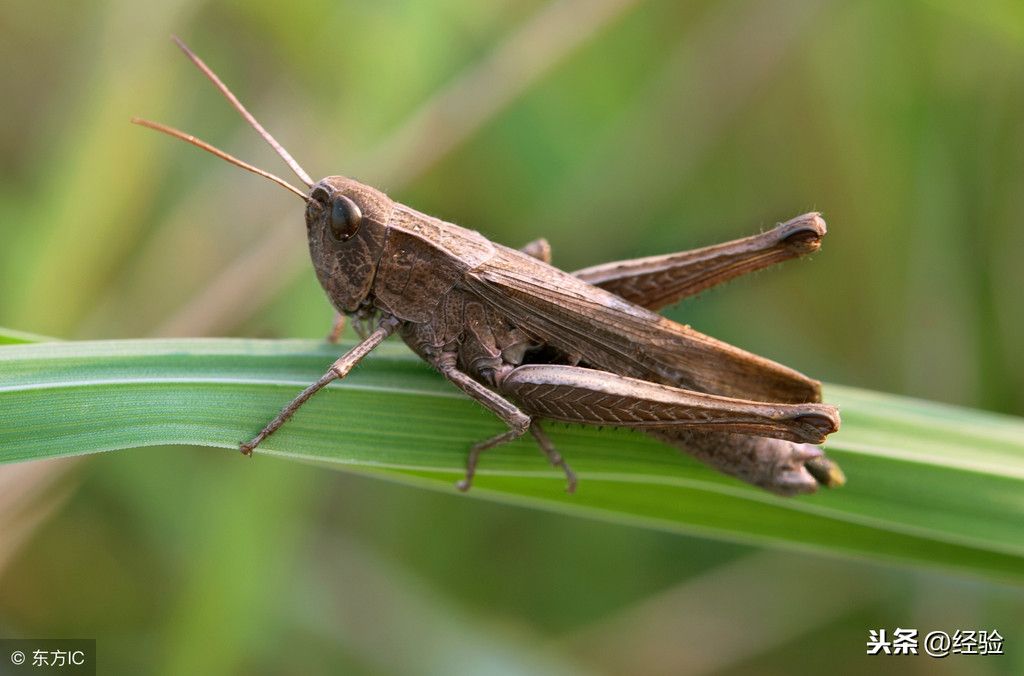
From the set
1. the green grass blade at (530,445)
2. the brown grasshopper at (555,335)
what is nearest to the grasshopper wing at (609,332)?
the brown grasshopper at (555,335)

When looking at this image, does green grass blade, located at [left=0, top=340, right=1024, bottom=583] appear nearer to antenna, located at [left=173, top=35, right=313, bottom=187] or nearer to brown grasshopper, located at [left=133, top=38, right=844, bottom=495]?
brown grasshopper, located at [left=133, top=38, right=844, bottom=495]

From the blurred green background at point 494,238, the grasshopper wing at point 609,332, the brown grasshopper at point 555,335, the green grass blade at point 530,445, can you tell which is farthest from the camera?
the blurred green background at point 494,238

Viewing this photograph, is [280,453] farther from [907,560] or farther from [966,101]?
[966,101]

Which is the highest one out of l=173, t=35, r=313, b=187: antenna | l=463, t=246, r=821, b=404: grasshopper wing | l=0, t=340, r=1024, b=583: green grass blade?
l=173, t=35, r=313, b=187: antenna

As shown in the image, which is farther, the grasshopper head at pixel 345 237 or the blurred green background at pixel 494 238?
the blurred green background at pixel 494 238

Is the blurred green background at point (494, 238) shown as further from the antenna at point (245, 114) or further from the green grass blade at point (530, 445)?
the antenna at point (245, 114)

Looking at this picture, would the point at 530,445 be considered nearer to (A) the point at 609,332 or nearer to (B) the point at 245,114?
(A) the point at 609,332

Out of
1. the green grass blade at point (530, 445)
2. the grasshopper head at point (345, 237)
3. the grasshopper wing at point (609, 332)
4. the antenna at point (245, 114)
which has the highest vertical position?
the antenna at point (245, 114)

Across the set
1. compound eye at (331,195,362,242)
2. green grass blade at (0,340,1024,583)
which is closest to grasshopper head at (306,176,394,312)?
compound eye at (331,195,362,242)
